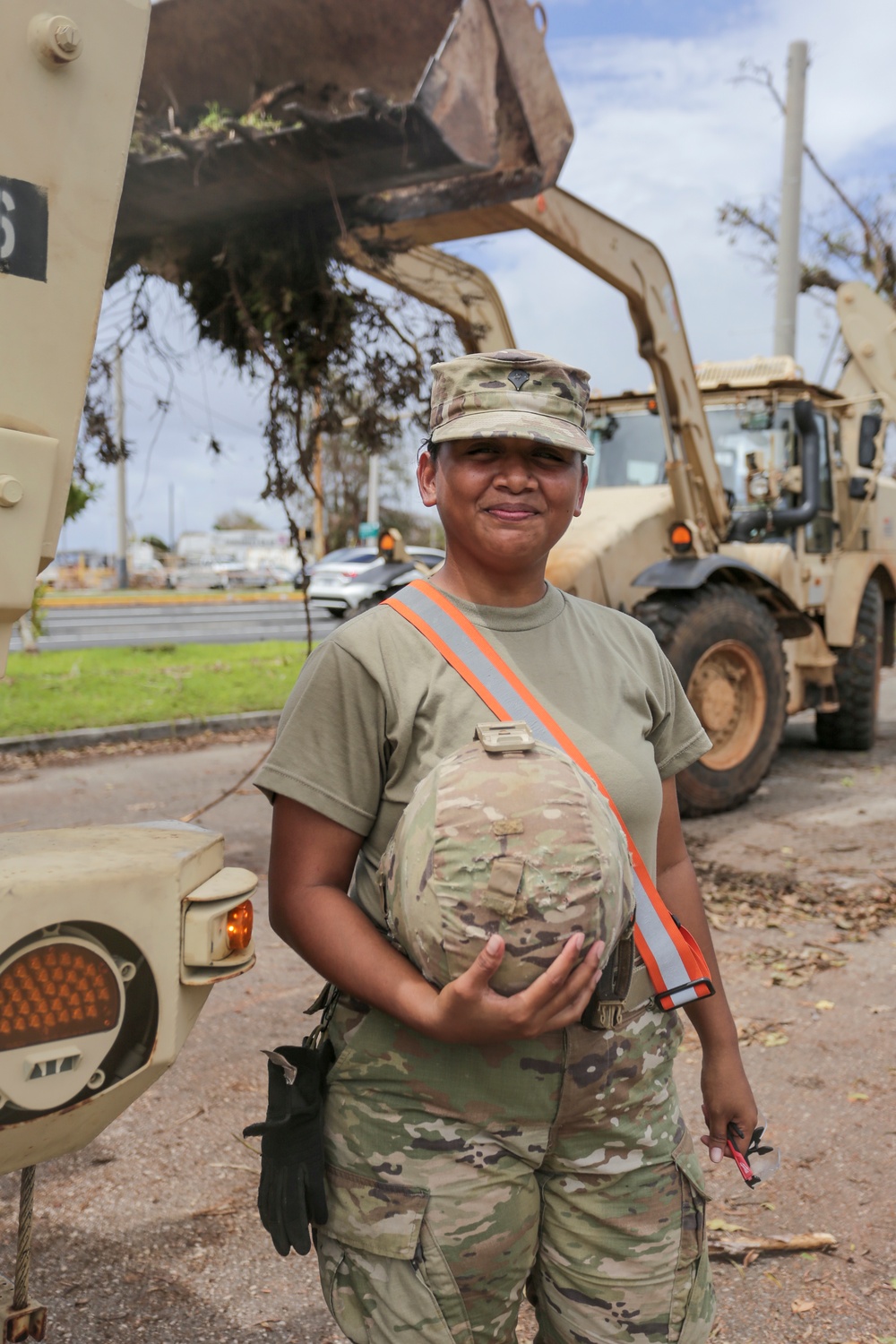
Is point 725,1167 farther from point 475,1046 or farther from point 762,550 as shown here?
point 762,550

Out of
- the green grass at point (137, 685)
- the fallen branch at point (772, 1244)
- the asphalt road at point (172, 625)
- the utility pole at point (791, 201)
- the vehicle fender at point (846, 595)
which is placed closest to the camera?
the fallen branch at point (772, 1244)

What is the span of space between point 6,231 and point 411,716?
0.77 metres

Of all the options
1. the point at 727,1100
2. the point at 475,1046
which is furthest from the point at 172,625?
the point at 475,1046

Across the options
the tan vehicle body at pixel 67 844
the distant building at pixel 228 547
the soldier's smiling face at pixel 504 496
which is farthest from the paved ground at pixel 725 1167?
the distant building at pixel 228 547

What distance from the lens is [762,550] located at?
287 inches

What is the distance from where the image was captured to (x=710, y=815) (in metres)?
6.59

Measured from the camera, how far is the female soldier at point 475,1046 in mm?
1514

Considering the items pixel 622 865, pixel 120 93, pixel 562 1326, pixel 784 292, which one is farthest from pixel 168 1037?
pixel 784 292

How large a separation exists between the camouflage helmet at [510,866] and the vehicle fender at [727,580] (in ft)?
16.2

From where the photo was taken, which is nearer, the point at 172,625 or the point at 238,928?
the point at 238,928

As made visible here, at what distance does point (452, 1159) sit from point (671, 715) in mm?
757

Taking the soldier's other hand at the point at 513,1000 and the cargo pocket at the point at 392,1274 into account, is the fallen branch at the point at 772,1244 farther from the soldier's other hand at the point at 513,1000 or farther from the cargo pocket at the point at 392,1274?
the soldier's other hand at the point at 513,1000

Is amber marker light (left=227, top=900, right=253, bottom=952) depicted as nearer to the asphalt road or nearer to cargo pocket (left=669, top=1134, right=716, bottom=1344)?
cargo pocket (left=669, top=1134, right=716, bottom=1344)

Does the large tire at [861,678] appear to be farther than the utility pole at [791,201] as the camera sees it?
No
